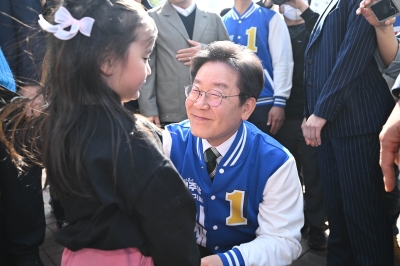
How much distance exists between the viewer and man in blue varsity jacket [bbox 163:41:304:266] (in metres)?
1.67

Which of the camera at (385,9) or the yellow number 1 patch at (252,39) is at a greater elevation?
the camera at (385,9)

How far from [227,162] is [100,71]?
29.5 inches

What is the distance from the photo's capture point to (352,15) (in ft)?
7.16

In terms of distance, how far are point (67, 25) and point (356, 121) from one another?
1676 mm

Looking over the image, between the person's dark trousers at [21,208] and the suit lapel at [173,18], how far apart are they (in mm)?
1417

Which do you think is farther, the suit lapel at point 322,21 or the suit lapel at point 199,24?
the suit lapel at point 199,24

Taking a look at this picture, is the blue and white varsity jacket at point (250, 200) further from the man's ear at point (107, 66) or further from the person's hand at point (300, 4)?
the person's hand at point (300, 4)

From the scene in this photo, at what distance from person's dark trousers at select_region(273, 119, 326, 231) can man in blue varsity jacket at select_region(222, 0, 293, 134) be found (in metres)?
0.16

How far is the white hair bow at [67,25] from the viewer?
1171 mm

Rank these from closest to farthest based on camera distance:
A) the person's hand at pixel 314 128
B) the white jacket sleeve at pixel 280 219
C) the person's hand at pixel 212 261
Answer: the person's hand at pixel 212 261 → the white jacket sleeve at pixel 280 219 → the person's hand at pixel 314 128

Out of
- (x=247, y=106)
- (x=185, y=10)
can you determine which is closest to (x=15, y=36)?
(x=185, y=10)

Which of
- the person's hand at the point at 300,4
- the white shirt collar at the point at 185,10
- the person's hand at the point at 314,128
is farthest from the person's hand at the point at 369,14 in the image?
the white shirt collar at the point at 185,10

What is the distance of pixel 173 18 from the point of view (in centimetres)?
288

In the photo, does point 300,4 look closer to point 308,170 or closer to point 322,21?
point 322,21
